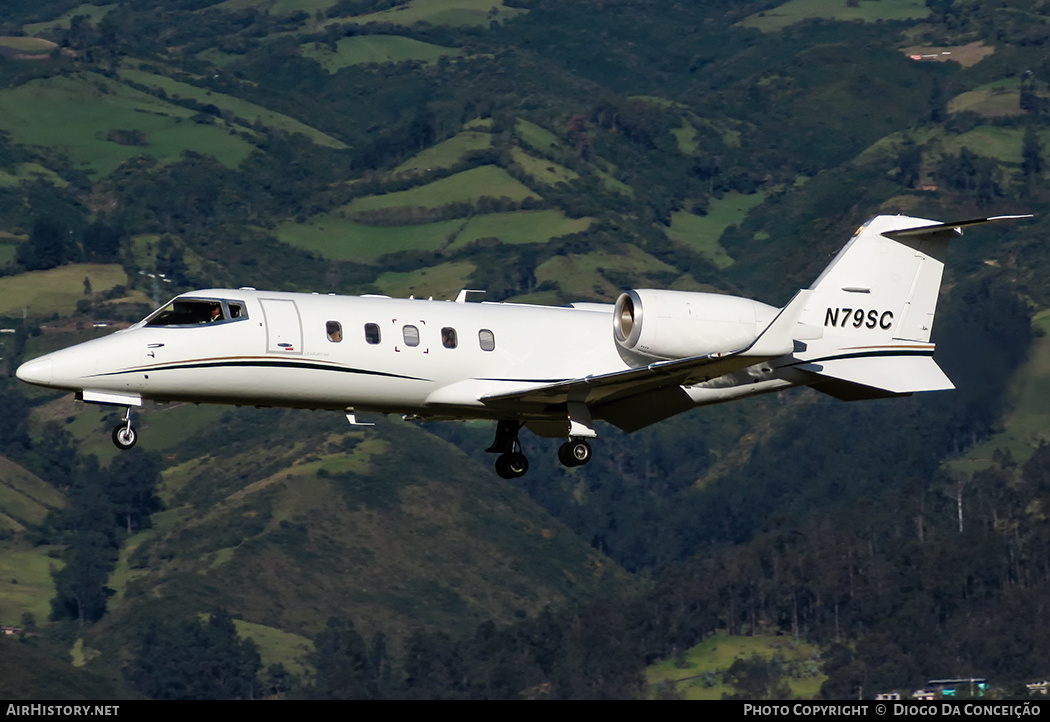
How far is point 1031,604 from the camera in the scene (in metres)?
149

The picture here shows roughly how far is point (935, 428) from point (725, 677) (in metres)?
32.8

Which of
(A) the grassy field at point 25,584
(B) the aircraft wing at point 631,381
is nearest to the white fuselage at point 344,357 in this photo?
(B) the aircraft wing at point 631,381

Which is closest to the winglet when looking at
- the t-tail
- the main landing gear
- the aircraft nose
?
the t-tail

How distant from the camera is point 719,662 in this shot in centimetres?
Result: 13900

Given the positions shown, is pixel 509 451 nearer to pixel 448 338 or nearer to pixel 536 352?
pixel 536 352

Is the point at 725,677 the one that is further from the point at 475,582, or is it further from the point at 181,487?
the point at 181,487

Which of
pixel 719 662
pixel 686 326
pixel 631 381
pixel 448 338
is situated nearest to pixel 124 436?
pixel 448 338

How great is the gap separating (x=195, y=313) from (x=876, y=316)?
42.1 ft

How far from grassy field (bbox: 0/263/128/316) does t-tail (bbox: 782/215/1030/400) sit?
15203 cm

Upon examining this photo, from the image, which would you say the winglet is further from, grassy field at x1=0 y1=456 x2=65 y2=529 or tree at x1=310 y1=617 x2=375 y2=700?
grassy field at x1=0 y1=456 x2=65 y2=529

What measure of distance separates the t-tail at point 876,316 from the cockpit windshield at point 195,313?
10.5m

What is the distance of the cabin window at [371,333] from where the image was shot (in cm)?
3634

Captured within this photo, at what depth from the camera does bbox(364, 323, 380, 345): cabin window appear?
36344 millimetres

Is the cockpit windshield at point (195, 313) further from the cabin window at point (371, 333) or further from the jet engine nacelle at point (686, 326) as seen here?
the jet engine nacelle at point (686, 326)
